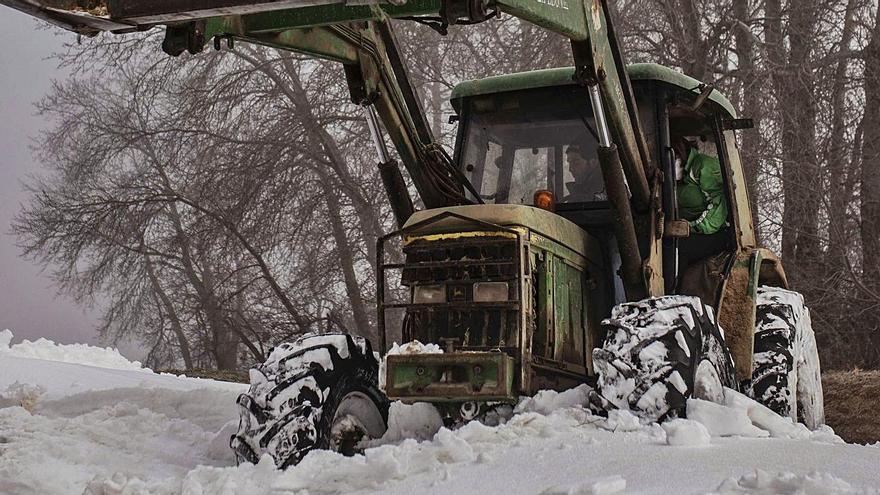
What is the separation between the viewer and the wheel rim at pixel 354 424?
602cm

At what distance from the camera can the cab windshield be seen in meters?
7.36

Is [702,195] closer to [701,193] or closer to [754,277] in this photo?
[701,193]

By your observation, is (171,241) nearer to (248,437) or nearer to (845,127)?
(845,127)

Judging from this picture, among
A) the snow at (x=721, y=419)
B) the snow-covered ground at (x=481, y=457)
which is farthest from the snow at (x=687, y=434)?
the snow at (x=721, y=419)

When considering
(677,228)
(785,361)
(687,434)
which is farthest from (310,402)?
(785,361)

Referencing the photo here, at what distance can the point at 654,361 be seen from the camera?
19.0ft

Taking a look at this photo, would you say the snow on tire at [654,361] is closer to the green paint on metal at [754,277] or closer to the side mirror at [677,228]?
the side mirror at [677,228]

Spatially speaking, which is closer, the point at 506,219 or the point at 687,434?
the point at 687,434

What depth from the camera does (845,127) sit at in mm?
16469

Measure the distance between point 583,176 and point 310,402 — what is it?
2.50 meters

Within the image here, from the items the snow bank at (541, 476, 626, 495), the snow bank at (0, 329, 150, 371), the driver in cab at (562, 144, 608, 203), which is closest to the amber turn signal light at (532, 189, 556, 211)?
the driver in cab at (562, 144, 608, 203)

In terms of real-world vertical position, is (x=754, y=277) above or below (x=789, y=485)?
above

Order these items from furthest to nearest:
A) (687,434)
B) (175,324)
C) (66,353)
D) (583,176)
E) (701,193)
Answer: (175,324)
(66,353)
(701,193)
(583,176)
(687,434)

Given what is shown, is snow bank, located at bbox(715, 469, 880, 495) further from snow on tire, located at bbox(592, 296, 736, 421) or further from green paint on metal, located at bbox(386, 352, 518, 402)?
green paint on metal, located at bbox(386, 352, 518, 402)
